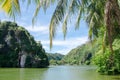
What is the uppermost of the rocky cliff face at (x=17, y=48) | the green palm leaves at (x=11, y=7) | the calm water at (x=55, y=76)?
the rocky cliff face at (x=17, y=48)

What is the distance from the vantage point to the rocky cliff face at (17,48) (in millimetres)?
111250

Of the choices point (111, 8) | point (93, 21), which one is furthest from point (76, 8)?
point (93, 21)

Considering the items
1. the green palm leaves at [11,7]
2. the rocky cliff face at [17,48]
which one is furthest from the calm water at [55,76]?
the rocky cliff face at [17,48]

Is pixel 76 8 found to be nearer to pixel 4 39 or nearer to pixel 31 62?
pixel 31 62

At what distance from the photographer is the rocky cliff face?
111 meters

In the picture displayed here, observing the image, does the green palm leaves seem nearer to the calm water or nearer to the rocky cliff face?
the calm water

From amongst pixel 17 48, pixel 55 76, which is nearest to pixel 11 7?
pixel 55 76

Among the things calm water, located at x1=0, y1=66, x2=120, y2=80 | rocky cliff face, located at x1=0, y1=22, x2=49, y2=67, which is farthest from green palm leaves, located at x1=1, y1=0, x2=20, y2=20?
rocky cliff face, located at x1=0, y1=22, x2=49, y2=67

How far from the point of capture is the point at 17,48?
116 meters

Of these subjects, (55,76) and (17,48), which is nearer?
(55,76)

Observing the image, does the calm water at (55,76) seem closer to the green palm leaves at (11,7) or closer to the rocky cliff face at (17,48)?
the green palm leaves at (11,7)

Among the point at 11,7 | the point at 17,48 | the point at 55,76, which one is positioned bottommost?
the point at 55,76

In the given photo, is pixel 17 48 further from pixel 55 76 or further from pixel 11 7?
pixel 11 7

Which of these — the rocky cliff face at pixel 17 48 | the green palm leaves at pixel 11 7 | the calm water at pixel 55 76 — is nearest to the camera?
the green palm leaves at pixel 11 7
